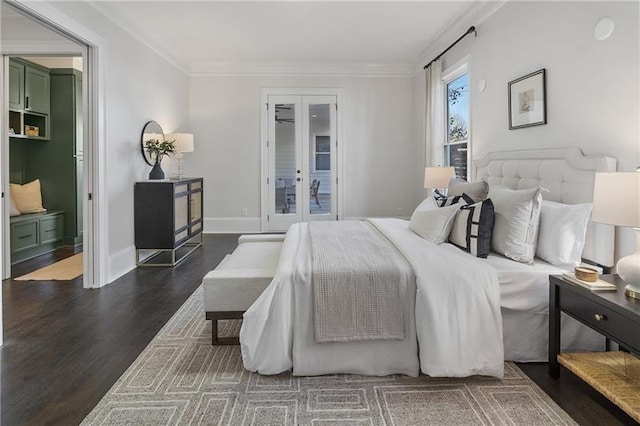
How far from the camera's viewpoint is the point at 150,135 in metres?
5.05

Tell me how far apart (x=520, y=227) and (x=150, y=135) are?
430 cm

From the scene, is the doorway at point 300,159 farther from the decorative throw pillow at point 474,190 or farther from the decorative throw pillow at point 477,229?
the decorative throw pillow at point 477,229

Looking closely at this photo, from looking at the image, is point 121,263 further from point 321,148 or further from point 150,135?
point 321,148

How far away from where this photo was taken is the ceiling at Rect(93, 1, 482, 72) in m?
4.25

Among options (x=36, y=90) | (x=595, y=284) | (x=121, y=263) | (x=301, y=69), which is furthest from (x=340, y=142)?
(x=595, y=284)

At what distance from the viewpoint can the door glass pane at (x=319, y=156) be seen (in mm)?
6918

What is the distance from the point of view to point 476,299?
84.4 inches

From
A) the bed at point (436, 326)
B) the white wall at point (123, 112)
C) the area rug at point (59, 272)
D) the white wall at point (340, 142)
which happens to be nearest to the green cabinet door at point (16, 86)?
the white wall at point (123, 112)

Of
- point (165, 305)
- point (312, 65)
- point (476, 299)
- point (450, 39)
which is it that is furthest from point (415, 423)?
point (312, 65)

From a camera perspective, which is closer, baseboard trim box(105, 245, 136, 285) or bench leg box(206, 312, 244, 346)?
bench leg box(206, 312, 244, 346)

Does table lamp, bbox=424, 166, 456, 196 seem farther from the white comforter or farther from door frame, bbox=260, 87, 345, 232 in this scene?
the white comforter

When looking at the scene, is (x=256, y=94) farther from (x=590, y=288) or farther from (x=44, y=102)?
(x=590, y=288)

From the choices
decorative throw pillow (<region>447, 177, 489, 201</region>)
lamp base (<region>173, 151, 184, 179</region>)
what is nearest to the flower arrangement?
lamp base (<region>173, 151, 184, 179</region>)

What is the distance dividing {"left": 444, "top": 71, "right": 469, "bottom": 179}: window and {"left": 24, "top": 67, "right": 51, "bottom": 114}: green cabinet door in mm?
5433
